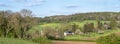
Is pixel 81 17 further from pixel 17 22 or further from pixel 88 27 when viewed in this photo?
pixel 17 22

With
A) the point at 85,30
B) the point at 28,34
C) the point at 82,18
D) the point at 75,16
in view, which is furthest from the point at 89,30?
the point at 28,34

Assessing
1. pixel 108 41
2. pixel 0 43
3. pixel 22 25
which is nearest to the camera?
pixel 0 43

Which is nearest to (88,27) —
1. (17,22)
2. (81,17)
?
(81,17)

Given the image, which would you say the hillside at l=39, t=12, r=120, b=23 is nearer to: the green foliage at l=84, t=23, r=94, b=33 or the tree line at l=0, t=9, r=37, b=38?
the green foliage at l=84, t=23, r=94, b=33

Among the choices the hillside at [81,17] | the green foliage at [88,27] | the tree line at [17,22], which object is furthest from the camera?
the hillside at [81,17]

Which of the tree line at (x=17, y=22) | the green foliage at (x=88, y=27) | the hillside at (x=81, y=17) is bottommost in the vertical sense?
the hillside at (x=81, y=17)

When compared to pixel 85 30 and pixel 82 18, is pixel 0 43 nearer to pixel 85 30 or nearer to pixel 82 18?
pixel 85 30

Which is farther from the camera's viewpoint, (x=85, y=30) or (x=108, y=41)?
(x=85, y=30)

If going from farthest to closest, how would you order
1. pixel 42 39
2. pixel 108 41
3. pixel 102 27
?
pixel 102 27 → pixel 42 39 → pixel 108 41

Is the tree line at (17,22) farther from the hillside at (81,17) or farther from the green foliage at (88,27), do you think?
the hillside at (81,17)

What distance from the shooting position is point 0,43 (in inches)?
722

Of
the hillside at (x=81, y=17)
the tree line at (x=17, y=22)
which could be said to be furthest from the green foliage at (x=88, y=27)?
the tree line at (x=17, y=22)

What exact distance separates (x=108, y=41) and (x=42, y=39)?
357 inches

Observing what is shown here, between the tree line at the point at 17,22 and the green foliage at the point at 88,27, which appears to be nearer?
the tree line at the point at 17,22
